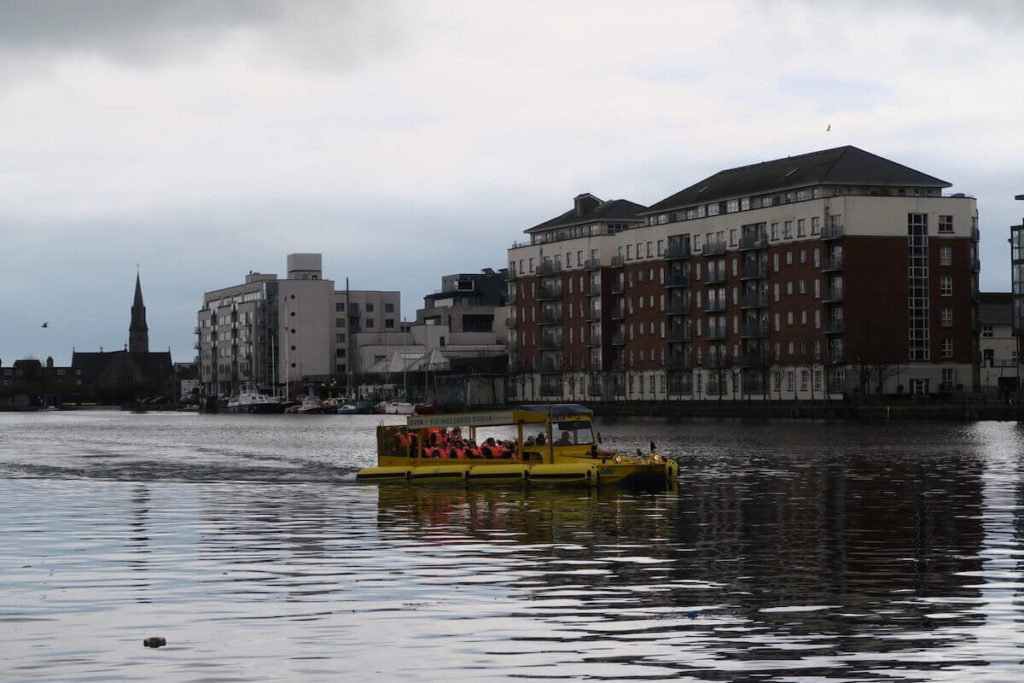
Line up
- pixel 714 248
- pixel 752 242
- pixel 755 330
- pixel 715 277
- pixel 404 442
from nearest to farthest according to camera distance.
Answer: pixel 404 442 < pixel 752 242 < pixel 755 330 < pixel 714 248 < pixel 715 277

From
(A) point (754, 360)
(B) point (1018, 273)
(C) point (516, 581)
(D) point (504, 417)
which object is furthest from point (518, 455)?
(A) point (754, 360)

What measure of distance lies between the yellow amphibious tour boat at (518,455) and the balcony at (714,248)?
13163 cm

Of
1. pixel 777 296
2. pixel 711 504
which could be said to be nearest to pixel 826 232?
pixel 777 296

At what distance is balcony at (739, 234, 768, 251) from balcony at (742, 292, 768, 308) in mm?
5545

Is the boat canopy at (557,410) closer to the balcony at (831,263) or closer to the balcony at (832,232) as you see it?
the balcony at (831,263)

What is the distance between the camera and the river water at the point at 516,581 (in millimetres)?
22500

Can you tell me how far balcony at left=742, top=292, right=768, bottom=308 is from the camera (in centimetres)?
18900

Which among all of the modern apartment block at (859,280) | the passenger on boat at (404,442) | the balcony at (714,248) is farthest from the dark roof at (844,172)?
the passenger on boat at (404,442)

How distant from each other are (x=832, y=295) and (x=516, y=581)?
493ft

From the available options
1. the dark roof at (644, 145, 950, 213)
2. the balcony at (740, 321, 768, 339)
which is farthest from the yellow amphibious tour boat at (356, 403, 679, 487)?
the balcony at (740, 321, 768, 339)

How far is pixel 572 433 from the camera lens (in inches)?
2429

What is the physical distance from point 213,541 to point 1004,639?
73.1ft

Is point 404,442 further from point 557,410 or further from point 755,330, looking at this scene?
point 755,330

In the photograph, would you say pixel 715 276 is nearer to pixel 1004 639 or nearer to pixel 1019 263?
pixel 1019 263
